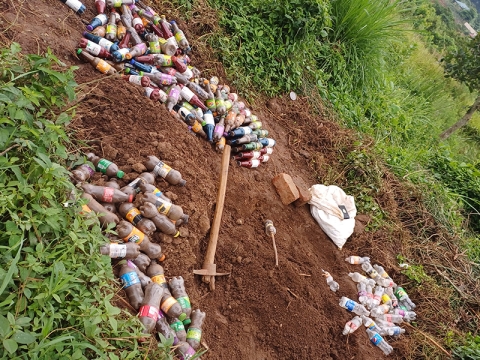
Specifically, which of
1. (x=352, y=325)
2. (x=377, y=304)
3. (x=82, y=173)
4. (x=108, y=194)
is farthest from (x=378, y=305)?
(x=82, y=173)

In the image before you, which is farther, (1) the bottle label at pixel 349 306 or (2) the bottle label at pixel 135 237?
(1) the bottle label at pixel 349 306

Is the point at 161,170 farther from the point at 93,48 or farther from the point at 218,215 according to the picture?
the point at 93,48

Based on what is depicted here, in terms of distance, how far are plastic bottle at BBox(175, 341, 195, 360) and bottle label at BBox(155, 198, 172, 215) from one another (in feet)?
3.07

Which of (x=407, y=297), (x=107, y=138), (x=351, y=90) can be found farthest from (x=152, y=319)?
(x=351, y=90)

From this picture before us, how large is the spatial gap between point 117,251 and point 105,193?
486 millimetres

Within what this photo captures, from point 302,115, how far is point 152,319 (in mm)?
3793

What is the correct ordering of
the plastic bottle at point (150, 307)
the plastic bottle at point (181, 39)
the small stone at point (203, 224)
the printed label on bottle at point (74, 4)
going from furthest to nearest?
the plastic bottle at point (181, 39), the printed label on bottle at point (74, 4), the small stone at point (203, 224), the plastic bottle at point (150, 307)

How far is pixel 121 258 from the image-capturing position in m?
2.42

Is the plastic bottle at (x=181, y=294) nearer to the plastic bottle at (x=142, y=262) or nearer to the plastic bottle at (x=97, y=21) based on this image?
the plastic bottle at (x=142, y=262)

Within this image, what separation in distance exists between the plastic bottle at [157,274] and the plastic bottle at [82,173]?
0.76 metres

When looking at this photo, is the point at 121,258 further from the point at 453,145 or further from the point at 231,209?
the point at 453,145

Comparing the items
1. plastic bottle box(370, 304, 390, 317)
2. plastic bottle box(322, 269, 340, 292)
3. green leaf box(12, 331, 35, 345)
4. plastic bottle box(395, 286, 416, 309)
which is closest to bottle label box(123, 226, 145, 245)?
green leaf box(12, 331, 35, 345)

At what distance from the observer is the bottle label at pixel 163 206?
2785 millimetres

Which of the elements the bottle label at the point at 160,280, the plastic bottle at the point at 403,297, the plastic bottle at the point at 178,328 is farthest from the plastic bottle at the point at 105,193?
the plastic bottle at the point at 403,297
